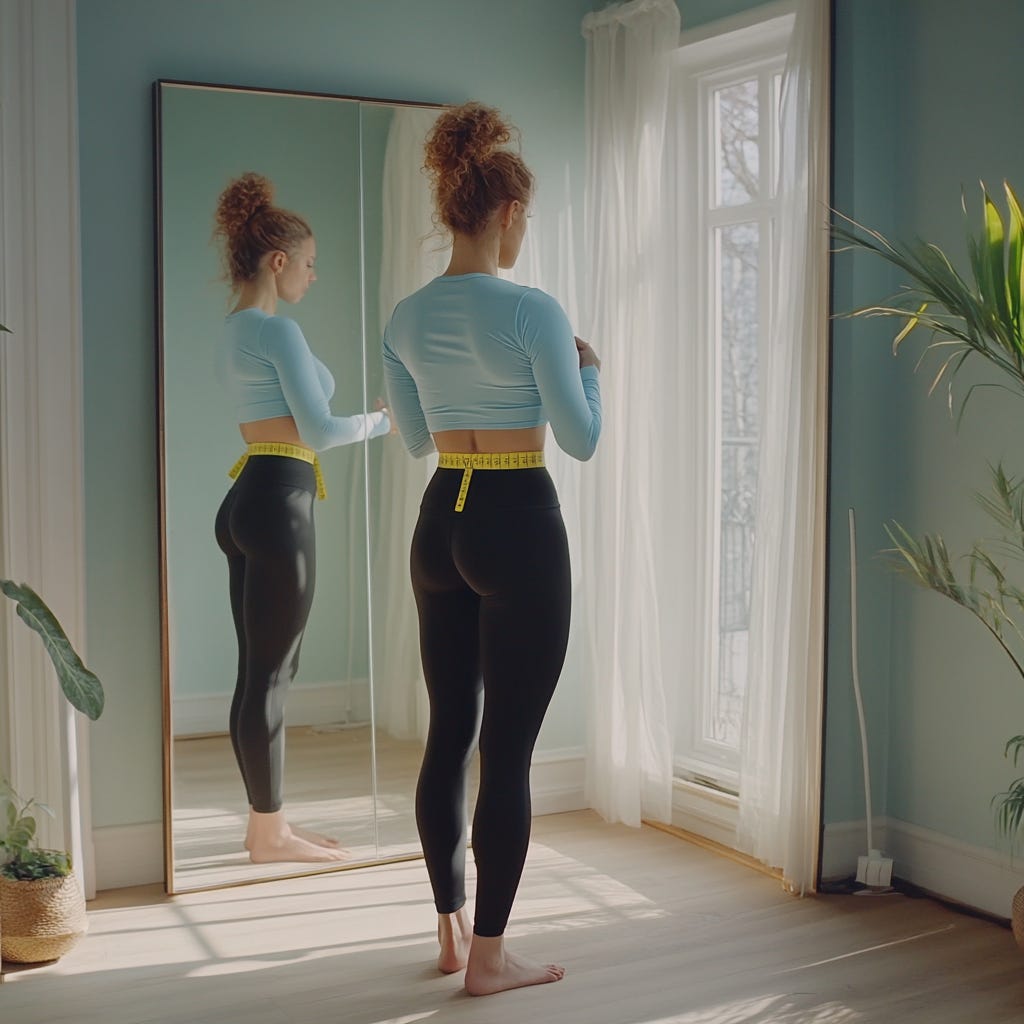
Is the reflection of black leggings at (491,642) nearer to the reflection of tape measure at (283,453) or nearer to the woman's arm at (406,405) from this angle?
the woman's arm at (406,405)

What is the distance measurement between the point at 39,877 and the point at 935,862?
2.14m

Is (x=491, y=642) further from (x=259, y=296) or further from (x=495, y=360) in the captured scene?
(x=259, y=296)

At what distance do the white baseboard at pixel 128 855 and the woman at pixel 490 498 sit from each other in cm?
103

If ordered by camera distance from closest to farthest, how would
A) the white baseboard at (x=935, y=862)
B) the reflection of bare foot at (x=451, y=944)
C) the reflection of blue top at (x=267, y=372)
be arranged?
1. the reflection of bare foot at (x=451, y=944)
2. the white baseboard at (x=935, y=862)
3. the reflection of blue top at (x=267, y=372)

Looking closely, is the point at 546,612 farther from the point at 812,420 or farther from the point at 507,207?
the point at 812,420

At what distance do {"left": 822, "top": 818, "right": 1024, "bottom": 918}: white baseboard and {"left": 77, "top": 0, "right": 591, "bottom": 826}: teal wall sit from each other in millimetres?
1776

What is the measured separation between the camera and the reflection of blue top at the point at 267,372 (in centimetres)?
334

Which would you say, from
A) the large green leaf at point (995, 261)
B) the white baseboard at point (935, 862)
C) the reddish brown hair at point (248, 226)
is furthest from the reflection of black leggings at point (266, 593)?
the large green leaf at point (995, 261)

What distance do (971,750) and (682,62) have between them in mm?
2085

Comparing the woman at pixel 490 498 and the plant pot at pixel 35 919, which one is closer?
the woman at pixel 490 498

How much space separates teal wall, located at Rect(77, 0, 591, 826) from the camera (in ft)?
10.7

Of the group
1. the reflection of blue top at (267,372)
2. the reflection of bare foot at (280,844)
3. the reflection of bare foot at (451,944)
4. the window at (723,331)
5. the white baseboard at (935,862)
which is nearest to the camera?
the reflection of bare foot at (451,944)

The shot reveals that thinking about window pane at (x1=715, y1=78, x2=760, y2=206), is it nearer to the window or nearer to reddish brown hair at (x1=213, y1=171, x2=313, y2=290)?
the window

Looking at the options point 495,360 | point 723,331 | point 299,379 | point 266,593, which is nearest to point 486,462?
point 495,360
